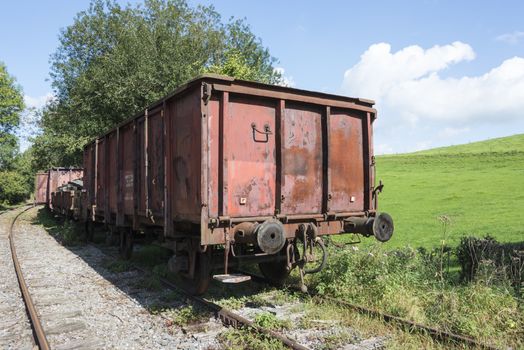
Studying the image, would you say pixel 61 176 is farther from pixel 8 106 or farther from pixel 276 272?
pixel 276 272

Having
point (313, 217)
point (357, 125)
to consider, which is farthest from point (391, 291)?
point (357, 125)

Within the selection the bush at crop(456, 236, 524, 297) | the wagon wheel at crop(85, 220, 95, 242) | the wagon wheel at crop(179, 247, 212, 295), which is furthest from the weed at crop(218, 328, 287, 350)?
the wagon wheel at crop(85, 220, 95, 242)

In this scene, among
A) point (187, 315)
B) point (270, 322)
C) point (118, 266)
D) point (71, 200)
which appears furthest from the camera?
point (71, 200)

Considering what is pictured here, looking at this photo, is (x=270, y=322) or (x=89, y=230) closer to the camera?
(x=270, y=322)

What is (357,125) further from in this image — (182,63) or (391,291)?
(182,63)

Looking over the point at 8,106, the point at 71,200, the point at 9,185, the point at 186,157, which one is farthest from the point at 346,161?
the point at 9,185

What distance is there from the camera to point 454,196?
27.1m

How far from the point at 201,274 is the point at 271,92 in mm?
3044

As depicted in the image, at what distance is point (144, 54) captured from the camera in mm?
20938

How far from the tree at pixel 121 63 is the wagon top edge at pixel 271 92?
9216mm

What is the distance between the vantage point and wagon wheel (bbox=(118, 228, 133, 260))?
10477mm

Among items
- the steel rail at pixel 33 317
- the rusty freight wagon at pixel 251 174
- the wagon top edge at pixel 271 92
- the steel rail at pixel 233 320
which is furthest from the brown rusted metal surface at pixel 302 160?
the steel rail at pixel 33 317

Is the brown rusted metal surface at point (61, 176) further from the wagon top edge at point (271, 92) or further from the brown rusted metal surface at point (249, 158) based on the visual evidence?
the wagon top edge at point (271, 92)

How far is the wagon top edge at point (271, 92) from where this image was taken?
5965mm
